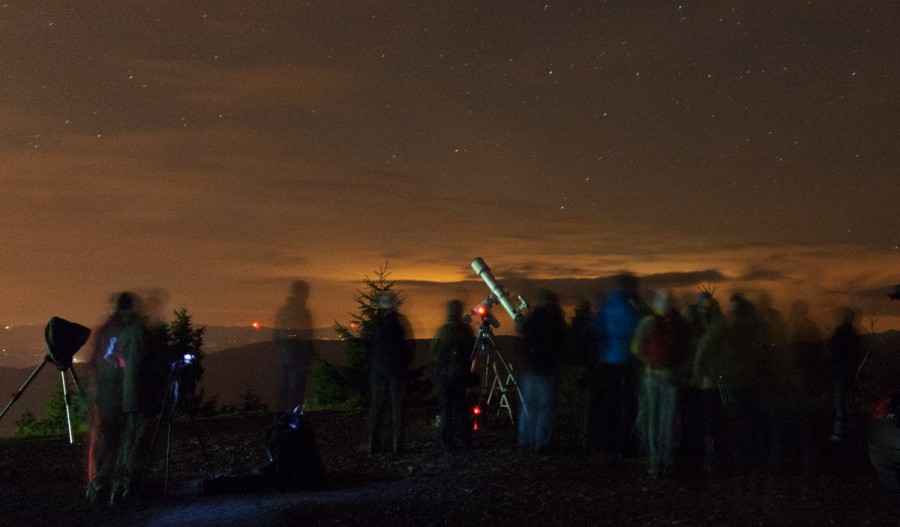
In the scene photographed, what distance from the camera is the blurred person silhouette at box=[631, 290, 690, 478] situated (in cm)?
970

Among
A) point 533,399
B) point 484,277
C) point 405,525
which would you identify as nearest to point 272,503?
point 405,525

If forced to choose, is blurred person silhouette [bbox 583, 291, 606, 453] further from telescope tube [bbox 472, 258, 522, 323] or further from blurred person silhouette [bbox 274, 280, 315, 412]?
blurred person silhouette [bbox 274, 280, 315, 412]

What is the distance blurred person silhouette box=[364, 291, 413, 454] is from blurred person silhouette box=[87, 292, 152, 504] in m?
3.02

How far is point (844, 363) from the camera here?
13.0m

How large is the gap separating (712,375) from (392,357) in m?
3.73

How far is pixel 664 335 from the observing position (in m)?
9.64

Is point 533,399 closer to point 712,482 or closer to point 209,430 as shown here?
point 712,482

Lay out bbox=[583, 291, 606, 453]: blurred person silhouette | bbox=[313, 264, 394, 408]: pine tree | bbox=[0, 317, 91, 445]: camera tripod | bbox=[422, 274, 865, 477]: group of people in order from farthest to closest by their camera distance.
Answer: bbox=[313, 264, 394, 408]: pine tree → bbox=[583, 291, 606, 453]: blurred person silhouette → bbox=[422, 274, 865, 477]: group of people → bbox=[0, 317, 91, 445]: camera tripod

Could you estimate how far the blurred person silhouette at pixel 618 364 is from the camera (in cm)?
1055

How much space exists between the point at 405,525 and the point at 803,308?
5.42 meters

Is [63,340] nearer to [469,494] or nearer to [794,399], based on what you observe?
[469,494]

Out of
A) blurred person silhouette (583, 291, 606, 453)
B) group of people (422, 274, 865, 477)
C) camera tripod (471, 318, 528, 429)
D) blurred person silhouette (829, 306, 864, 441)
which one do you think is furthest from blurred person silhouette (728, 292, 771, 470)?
camera tripod (471, 318, 528, 429)

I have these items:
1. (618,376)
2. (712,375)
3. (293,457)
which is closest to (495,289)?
(618,376)

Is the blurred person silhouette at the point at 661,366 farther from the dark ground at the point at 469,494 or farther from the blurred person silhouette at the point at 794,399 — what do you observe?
the blurred person silhouette at the point at 794,399
